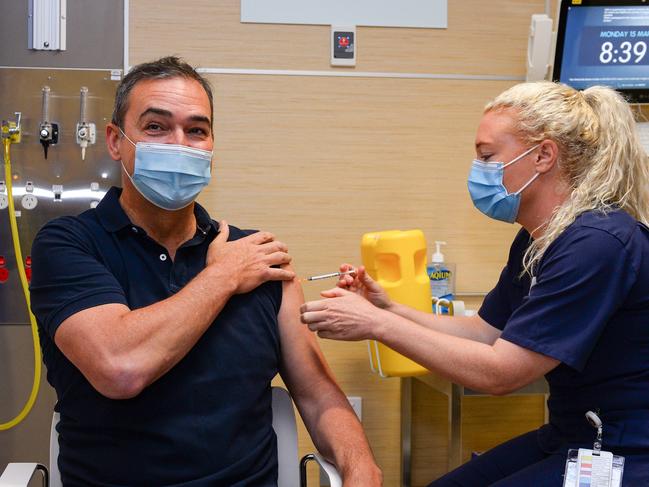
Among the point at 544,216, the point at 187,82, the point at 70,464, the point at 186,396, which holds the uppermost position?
the point at 187,82

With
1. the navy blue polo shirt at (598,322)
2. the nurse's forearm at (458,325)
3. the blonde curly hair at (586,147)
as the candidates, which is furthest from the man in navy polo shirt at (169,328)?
the blonde curly hair at (586,147)

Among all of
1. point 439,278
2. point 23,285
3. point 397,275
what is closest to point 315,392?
point 397,275

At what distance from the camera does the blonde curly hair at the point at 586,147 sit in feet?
5.43

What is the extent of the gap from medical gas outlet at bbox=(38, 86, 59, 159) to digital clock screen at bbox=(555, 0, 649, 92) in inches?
73.7

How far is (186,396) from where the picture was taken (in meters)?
1.56

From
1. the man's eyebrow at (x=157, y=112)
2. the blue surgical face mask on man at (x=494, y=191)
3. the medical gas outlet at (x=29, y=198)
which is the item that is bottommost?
the medical gas outlet at (x=29, y=198)

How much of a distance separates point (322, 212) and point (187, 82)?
1165mm

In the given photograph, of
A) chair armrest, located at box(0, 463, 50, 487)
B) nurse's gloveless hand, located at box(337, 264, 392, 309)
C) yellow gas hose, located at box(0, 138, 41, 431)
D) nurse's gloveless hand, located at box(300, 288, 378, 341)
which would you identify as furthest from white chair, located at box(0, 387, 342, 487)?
yellow gas hose, located at box(0, 138, 41, 431)

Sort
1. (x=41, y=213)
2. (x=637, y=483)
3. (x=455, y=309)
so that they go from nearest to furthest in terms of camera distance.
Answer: (x=637, y=483)
(x=455, y=309)
(x=41, y=213)

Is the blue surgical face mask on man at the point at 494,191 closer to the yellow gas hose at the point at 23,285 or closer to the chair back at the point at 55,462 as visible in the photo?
the chair back at the point at 55,462

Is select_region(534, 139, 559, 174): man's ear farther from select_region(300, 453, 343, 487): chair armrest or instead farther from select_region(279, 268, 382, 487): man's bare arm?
select_region(300, 453, 343, 487): chair armrest

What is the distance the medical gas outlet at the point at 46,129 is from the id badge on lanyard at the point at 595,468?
212cm

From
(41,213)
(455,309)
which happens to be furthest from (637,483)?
(41,213)

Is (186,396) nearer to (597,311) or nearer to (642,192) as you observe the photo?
(597,311)
